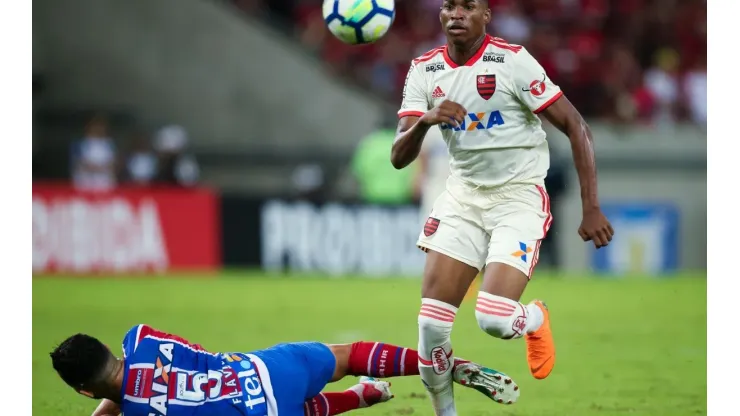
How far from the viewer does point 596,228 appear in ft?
20.2

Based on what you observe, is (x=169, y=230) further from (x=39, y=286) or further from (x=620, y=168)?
(x=620, y=168)

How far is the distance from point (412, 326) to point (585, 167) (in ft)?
18.3

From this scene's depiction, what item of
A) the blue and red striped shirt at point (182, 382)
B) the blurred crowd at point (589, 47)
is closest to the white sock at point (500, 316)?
the blue and red striped shirt at point (182, 382)

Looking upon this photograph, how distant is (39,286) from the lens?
1551 cm

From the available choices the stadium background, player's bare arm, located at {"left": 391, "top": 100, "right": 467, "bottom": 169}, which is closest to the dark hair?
player's bare arm, located at {"left": 391, "top": 100, "right": 467, "bottom": 169}

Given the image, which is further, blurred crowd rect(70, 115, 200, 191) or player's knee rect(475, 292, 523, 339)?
blurred crowd rect(70, 115, 200, 191)

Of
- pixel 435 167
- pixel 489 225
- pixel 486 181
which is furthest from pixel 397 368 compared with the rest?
pixel 435 167

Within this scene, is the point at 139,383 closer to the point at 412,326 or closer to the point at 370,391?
the point at 370,391

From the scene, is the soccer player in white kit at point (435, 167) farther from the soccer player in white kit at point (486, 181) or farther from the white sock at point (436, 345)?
the white sock at point (436, 345)

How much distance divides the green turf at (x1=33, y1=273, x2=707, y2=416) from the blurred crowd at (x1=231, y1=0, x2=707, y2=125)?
364 cm

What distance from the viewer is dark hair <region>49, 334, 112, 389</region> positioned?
213 inches

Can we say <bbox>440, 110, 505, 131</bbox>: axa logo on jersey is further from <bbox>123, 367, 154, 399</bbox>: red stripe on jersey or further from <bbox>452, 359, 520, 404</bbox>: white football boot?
<bbox>123, 367, 154, 399</bbox>: red stripe on jersey

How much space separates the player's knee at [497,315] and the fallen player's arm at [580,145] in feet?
2.17

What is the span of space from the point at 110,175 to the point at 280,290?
13.8 ft
